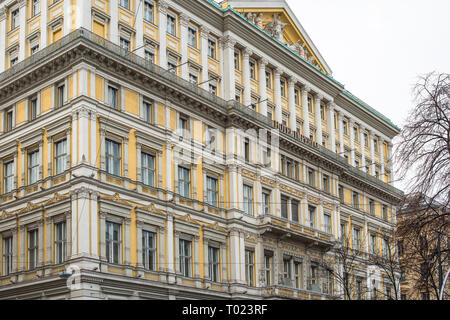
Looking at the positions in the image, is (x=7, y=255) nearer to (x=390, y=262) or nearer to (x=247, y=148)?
(x=247, y=148)

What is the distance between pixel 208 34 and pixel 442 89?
29.0 meters

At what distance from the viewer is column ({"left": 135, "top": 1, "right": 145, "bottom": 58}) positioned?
143ft

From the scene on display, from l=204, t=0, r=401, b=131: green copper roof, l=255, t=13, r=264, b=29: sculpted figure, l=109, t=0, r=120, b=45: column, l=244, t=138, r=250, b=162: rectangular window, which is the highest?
l=255, t=13, r=264, b=29: sculpted figure

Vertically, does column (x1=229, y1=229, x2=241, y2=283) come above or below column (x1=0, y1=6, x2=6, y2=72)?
below

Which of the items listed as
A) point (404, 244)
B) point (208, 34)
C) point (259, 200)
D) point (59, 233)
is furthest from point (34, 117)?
point (404, 244)

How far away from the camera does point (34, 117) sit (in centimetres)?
4272

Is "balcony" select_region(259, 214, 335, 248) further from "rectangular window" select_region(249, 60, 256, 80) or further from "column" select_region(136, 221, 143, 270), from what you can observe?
"column" select_region(136, 221, 143, 270)

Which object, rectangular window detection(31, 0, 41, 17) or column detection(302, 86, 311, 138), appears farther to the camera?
column detection(302, 86, 311, 138)

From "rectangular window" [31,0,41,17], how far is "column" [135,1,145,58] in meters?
6.07

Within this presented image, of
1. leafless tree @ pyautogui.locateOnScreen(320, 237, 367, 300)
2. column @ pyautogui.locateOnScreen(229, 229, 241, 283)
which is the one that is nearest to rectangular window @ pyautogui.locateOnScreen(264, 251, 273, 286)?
column @ pyautogui.locateOnScreen(229, 229, 241, 283)

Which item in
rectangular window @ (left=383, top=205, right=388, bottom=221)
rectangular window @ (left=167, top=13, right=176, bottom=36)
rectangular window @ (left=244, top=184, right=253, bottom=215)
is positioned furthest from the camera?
rectangular window @ (left=383, top=205, right=388, bottom=221)

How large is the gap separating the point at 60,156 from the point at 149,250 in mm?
7551

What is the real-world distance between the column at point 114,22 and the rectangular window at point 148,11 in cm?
260

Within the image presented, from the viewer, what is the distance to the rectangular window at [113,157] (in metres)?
40.4
